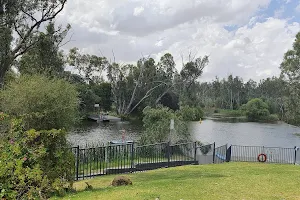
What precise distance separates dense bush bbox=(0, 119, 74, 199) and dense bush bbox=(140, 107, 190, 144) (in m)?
14.5

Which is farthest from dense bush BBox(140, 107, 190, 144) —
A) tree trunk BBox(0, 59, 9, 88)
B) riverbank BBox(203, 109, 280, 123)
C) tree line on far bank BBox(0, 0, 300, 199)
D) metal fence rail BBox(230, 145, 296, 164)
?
riverbank BBox(203, 109, 280, 123)

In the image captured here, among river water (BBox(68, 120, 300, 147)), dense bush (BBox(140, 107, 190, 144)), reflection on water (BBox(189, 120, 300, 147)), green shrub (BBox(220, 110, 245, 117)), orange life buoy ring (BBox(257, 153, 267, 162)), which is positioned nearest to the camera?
orange life buoy ring (BBox(257, 153, 267, 162))

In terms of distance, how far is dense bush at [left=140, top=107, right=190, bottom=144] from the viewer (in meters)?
23.4

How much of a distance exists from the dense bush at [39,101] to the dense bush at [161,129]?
715 cm

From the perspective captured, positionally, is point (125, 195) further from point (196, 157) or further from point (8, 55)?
point (8, 55)

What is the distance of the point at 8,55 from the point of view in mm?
21609

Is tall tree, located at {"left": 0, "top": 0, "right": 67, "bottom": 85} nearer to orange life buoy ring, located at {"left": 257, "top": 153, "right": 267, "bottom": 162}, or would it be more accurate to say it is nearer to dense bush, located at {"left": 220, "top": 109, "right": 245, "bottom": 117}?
orange life buoy ring, located at {"left": 257, "top": 153, "right": 267, "bottom": 162}

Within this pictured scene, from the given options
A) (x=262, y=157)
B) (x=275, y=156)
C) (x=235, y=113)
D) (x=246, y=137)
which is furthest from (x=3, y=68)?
(x=235, y=113)

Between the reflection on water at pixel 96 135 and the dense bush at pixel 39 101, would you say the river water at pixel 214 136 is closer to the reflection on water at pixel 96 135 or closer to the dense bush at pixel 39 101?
the reflection on water at pixel 96 135

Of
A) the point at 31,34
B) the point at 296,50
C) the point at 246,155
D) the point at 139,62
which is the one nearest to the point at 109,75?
the point at 139,62

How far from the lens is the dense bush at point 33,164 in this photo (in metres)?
6.33

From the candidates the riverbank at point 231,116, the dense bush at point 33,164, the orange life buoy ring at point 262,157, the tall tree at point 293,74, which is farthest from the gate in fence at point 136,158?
the riverbank at point 231,116

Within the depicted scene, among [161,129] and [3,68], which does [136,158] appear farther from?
[3,68]

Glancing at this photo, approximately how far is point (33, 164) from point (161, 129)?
52.4 ft
